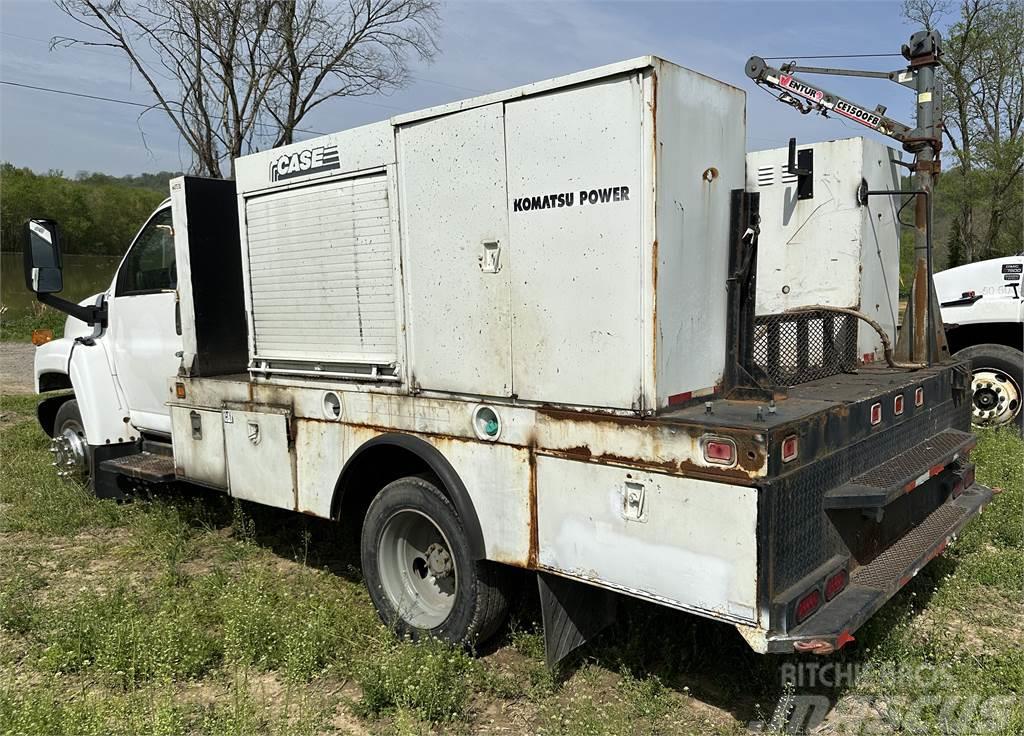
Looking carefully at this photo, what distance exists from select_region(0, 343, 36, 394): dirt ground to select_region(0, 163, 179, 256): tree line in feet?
93.2

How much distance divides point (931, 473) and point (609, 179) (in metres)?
2.09

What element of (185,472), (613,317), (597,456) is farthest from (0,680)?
(613,317)

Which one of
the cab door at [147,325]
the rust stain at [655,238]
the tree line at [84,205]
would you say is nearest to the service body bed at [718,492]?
the rust stain at [655,238]

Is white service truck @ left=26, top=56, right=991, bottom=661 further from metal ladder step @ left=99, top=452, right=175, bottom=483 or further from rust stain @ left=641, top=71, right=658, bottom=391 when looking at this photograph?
metal ladder step @ left=99, top=452, right=175, bottom=483

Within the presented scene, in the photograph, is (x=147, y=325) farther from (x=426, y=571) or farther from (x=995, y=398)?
(x=995, y=398)

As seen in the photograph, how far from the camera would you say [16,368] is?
1602cm

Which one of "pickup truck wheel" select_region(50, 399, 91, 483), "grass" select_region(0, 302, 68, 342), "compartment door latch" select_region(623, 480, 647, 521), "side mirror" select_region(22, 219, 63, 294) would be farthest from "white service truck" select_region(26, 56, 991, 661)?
"grass" select_region(0, 302, 68, 342)

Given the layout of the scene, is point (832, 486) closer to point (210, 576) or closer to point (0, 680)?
point (210, 576)

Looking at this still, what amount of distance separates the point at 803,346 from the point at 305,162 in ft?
9.51

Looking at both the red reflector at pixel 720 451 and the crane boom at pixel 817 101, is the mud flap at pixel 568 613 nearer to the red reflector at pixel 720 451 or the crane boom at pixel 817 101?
the red reflector at pixel 720 451

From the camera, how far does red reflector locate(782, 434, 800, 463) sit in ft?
9.43

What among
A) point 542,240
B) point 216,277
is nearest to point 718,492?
point 542,240

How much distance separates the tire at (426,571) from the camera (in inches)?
148

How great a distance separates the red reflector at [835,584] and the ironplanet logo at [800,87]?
567 cm
